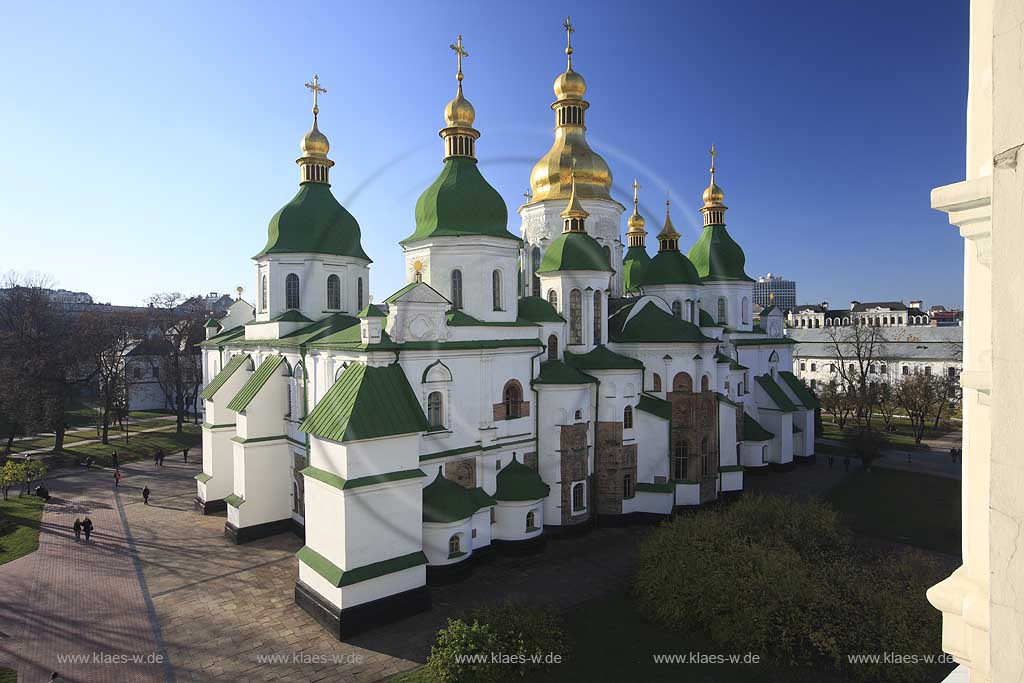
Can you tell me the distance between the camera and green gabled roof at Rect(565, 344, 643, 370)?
2347 centimetres

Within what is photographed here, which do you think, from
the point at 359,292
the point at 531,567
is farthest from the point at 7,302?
the point at 531,567

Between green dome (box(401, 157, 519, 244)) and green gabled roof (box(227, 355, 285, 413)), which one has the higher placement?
green dome (box(401, 157, 519, 244))

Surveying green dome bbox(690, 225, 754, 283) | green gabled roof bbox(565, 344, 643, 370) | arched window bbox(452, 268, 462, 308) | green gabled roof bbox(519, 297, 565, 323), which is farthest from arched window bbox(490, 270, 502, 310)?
green dome bbox(690, 225, 754, 283)

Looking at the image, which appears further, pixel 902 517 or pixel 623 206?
pixel 623 206

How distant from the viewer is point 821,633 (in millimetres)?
13375

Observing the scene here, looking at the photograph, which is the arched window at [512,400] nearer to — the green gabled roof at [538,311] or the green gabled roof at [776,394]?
the green gabled roof at [538,311]

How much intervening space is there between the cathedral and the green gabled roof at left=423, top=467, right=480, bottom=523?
0.07 meters

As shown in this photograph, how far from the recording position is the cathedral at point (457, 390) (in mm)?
16266

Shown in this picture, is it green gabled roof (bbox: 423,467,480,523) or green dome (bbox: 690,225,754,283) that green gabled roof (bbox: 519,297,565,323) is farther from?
green dome (bbox: 690,225,754,283)

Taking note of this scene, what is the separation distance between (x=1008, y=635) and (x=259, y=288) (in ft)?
91.4

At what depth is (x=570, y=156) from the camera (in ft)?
95.7

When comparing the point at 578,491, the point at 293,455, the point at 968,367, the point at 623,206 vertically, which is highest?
the point at 623,206

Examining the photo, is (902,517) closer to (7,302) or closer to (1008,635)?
(1008,635)

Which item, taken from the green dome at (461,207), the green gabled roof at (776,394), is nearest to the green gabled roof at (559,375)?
the green dome at (461,207)
